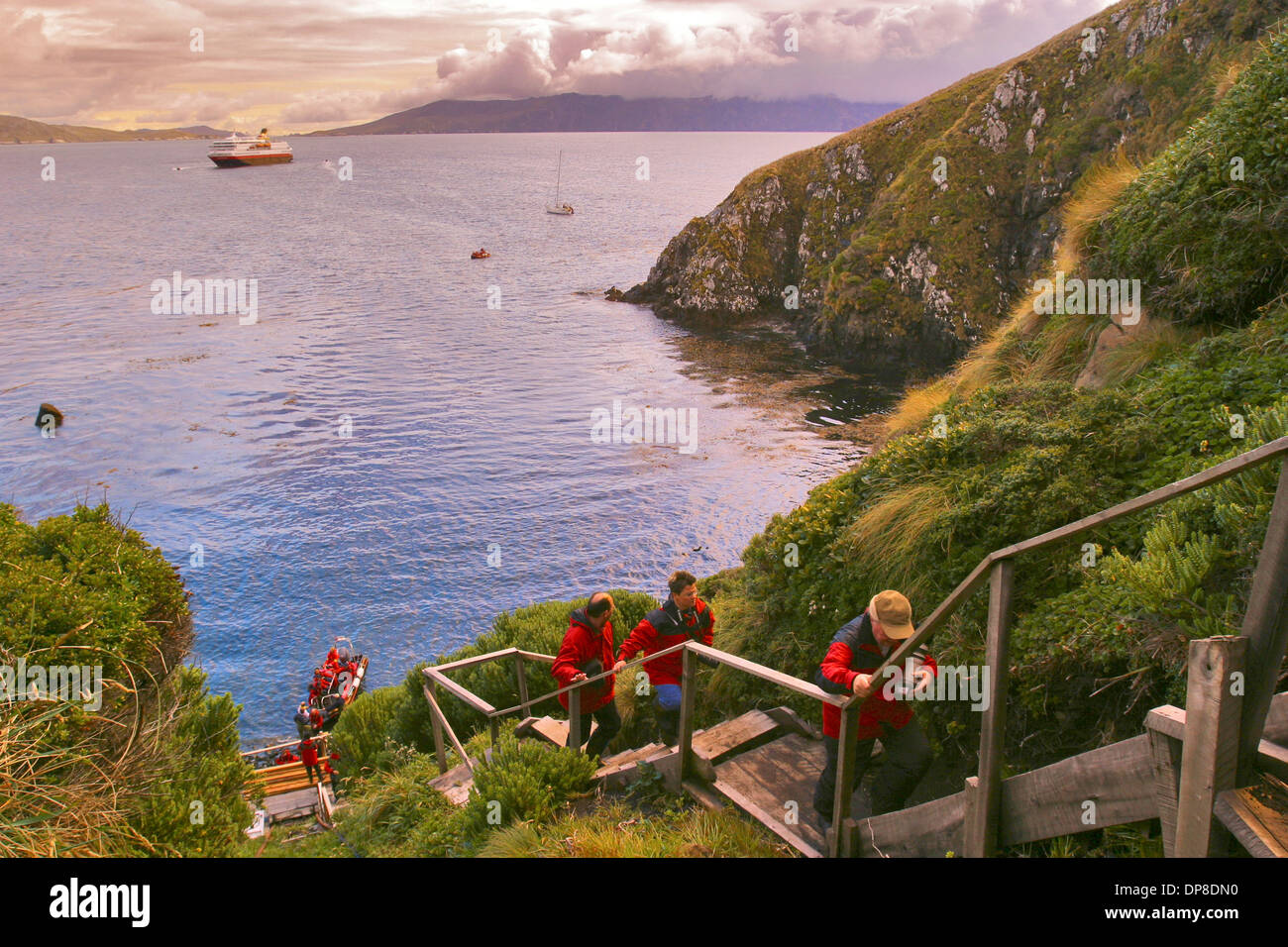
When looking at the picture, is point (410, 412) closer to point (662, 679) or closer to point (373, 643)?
point (373, 643)

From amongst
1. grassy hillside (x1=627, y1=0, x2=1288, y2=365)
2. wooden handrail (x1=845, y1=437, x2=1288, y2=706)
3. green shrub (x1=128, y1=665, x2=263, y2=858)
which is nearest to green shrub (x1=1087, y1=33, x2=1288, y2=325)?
wooden handrail (x1=845, y1=437, x2=1288, y2=706)

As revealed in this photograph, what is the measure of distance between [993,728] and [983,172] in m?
54.1

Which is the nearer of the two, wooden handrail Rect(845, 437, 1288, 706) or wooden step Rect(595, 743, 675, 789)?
wooden handrail Rect(845, 437, 1288, 706)

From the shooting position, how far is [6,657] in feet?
28.0

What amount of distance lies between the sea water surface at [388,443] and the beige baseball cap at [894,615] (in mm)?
24883

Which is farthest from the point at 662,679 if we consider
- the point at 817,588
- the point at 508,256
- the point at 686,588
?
the point at 508,256

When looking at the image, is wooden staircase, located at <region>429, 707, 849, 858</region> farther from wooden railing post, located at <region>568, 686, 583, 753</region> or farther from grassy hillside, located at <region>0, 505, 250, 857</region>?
grassy hillside, located at <region>0, 505, 250, 857</region>

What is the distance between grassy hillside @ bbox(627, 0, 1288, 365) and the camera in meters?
43.2

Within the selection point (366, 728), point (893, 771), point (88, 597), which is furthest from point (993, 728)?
point (366, 728)

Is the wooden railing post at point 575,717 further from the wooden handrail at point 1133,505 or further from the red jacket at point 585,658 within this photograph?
the wooden handrail at point 1133,505

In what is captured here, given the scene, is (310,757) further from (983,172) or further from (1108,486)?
(983,172)

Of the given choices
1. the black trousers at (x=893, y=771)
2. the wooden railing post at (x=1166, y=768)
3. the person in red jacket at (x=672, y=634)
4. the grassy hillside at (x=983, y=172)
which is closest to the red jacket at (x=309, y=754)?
the person in red jacket at (x=672, y=634)

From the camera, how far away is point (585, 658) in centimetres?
836
